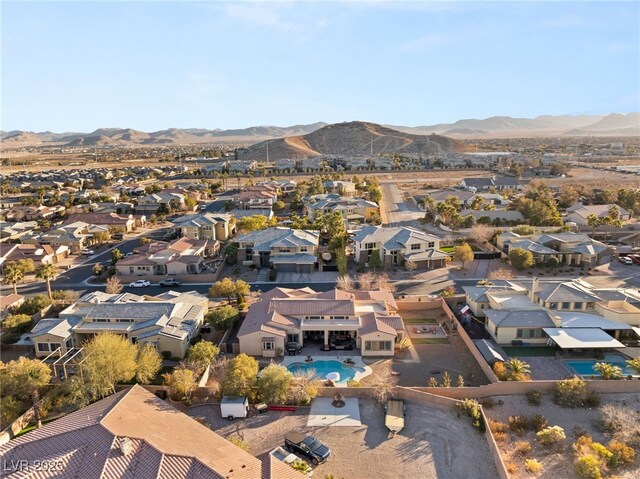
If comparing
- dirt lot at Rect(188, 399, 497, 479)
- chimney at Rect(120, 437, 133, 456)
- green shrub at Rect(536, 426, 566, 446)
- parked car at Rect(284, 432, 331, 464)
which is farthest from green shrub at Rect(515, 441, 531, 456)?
chimney at Rect(120, 437, 133, 456)

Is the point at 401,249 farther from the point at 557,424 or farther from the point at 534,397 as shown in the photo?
the point at 557,424

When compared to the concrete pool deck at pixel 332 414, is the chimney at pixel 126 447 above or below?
above

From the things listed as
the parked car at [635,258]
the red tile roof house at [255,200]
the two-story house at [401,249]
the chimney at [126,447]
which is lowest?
the parked car at [635,258]

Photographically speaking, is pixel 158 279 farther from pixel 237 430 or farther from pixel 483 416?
pixel 483 416

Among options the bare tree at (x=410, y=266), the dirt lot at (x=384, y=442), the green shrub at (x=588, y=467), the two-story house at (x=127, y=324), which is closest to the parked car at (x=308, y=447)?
the dirt lot at (x=384, y=442)

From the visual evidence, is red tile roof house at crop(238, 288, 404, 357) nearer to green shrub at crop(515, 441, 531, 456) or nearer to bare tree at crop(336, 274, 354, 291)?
bare tree at crop(336, 274, 354, 291)

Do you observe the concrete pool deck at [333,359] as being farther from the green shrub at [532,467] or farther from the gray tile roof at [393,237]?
the gray tile roof at [393,237]
